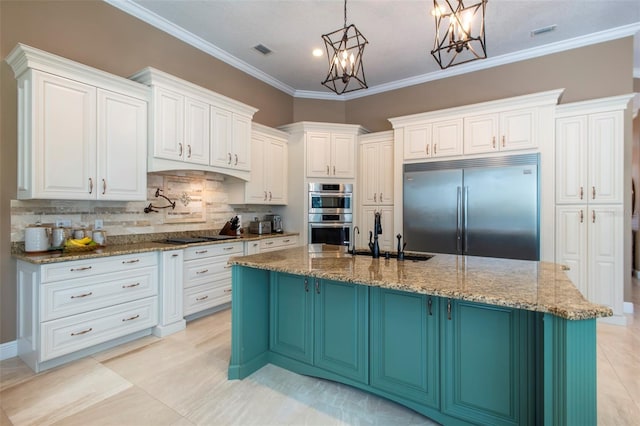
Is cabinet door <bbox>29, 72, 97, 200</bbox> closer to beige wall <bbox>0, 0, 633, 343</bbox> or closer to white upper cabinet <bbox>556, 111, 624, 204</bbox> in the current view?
beige wall <bbox>0, 0, 633, 343</bbox>

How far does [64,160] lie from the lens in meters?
2.56

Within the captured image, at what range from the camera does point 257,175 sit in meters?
4.44

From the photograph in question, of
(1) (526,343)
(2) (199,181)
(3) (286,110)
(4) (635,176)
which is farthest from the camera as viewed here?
(4) (635,176)

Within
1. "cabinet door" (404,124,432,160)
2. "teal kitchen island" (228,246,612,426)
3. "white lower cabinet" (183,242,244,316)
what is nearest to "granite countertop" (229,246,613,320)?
"teal kitchen island" (228,246,612,426)

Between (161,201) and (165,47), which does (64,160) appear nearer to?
(161,201)

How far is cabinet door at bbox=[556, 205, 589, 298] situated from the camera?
354cm

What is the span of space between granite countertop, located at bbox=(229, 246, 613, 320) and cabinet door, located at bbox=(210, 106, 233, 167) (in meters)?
1.80

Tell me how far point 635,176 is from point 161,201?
811cm

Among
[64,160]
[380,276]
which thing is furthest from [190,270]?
[380,276]

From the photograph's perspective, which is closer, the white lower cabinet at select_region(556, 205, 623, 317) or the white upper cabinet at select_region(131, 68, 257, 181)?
the white upper cabinet at select_region(131, 68, 257, 181)

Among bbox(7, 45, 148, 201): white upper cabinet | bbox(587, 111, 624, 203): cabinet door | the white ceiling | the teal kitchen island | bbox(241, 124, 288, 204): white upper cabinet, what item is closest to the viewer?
the teal kitchen island

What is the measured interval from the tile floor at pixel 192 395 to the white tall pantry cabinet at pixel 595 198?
0.98 m

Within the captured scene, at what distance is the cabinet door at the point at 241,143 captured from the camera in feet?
13.0

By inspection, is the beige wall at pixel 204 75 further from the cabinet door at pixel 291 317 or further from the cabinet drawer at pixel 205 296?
the cabinet door at pixel 291 317
